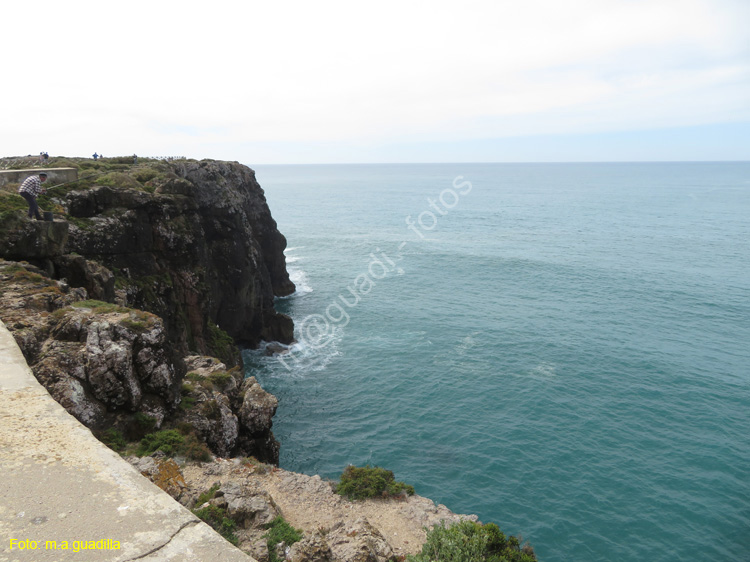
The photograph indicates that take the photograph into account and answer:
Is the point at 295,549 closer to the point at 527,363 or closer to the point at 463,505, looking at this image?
the point at 463,505

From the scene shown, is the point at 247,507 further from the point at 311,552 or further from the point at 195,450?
the point at 195,450

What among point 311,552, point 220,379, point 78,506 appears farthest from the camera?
point 220,379

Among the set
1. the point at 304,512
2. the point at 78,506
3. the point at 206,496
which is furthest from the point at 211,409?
the point at 78,506

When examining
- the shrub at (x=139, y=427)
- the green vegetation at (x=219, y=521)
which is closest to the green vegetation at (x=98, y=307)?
the shrub at (x=139, y=427)

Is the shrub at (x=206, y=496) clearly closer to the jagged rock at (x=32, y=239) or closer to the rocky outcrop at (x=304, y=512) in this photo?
the rocky outcrop at (x=304, y=512)

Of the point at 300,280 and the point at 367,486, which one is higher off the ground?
the point at 367,486

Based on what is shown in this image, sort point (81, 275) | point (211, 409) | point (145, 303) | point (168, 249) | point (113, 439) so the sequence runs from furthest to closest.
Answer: point (168, 249) < point (145, 303) < point (81, 275) < point (211, 409) < point (113, 439)

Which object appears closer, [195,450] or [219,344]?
[195,450]

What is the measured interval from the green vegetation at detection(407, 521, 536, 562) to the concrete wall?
132 feet

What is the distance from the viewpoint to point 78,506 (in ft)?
33.1

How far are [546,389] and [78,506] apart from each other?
143 ft

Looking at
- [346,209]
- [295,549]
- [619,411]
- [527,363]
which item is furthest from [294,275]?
[346,209]

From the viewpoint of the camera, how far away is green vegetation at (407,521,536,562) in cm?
1609

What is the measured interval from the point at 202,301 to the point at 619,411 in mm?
40752
